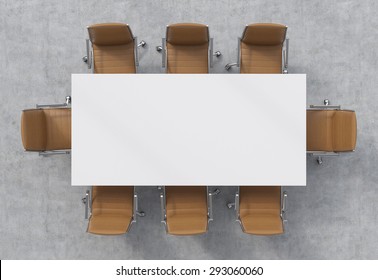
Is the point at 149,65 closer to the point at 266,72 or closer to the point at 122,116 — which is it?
the point at 122,116

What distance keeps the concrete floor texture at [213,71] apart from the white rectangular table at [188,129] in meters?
0.74

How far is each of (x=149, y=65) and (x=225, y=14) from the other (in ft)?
3.23

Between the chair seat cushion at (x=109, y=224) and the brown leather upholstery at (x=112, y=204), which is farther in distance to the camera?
the brown leather upholstery at (x=112, y=204)

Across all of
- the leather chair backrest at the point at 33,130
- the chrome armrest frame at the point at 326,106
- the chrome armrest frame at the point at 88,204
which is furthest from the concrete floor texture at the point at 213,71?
the leather chair backrest at the point at 33,130

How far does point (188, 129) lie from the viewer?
312cm

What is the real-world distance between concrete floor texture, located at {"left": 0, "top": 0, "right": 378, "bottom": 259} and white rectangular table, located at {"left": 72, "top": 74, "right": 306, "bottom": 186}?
2.42ft

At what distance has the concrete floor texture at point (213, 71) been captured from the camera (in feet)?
12.3

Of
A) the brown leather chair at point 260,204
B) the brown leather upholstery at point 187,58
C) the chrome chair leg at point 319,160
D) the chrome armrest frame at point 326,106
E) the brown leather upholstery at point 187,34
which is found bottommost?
the brown leather chair at point 260,204

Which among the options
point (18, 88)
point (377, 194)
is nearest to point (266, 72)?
point (377, 194)

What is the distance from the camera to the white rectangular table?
3068mm

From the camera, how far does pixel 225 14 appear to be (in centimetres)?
375

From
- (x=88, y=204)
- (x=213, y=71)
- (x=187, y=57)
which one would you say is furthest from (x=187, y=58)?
(x=88, y=204)

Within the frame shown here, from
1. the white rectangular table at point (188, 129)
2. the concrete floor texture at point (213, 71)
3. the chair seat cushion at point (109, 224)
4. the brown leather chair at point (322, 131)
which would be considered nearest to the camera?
the white rectangular table at point (188, 129)

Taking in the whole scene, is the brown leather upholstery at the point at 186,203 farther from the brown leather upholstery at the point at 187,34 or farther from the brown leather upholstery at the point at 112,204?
the brown leather upholstery at the point at 187,34
